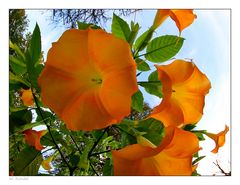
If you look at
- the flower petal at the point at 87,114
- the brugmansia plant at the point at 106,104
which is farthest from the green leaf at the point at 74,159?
the flower petal at the point at 87,114

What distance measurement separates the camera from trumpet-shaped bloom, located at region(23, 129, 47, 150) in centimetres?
67

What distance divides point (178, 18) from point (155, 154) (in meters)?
0.23

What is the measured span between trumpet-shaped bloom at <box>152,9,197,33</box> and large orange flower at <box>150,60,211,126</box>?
6cm

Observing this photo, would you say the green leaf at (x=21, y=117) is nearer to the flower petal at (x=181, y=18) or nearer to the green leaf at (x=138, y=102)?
the green leaf at (x=138, y=102)

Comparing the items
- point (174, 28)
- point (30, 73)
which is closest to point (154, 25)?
point (174, 28)

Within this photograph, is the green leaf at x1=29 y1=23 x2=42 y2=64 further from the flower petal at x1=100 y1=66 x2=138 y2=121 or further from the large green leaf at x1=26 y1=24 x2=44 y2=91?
the flower petal at x1=100 y1=66 x2=138 y2=121

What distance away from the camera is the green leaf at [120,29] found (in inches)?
26.2

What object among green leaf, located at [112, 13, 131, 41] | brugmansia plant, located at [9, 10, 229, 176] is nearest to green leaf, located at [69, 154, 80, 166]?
brugmansia plant, located at [9, 10, 229, 176]

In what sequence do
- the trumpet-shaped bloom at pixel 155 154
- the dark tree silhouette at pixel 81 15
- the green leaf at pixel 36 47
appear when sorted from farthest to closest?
the dark tree silhouette at pixel 81 15 → the green leaf at pixel 36 47 → the trumpet-shaped bloom at pixel 155 154

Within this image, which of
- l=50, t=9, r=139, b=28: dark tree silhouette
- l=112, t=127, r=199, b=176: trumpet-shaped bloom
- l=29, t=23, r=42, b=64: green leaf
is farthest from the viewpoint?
l=50, t=9, r=139, b=28: dark tree silhouette

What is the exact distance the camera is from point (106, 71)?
59cm

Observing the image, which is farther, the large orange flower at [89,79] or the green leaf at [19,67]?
the green leaf at [19,67]

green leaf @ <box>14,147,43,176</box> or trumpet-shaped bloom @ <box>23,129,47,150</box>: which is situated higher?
trumpet-shaped bloom @ <box>23,129,47,150</box>
